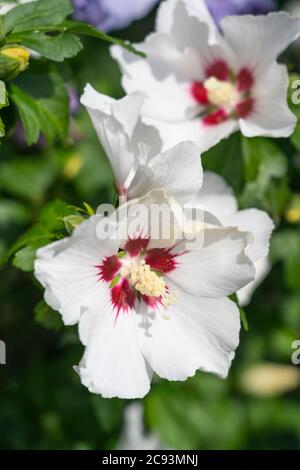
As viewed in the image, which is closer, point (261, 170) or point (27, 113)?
point (27, 113)

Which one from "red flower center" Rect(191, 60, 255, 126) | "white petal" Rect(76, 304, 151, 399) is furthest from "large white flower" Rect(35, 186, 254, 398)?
"red flower center" Rect(191, 60, 255, 126)

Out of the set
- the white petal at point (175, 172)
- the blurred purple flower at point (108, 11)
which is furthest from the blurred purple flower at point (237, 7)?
the white petal at point (175, 172)

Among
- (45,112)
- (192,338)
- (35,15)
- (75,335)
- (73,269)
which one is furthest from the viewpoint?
(75,335)

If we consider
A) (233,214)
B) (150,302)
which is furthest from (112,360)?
(233,214)

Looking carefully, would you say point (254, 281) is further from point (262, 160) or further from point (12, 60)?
point (12, 60)

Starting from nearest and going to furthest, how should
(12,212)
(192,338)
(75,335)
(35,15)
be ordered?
1. (192,338)
2. (35,15)
3. (75,335)
4. (12,212)

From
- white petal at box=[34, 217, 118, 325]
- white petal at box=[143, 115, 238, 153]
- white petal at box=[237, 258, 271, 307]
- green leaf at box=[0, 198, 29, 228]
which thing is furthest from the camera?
green leaf at box=[0, 198, 29, 228]

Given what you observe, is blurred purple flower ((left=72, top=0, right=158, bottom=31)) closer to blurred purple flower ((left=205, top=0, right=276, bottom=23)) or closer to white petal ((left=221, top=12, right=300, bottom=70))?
blurred purple flower ((left=205, top=0, right=276, bottom=23))
